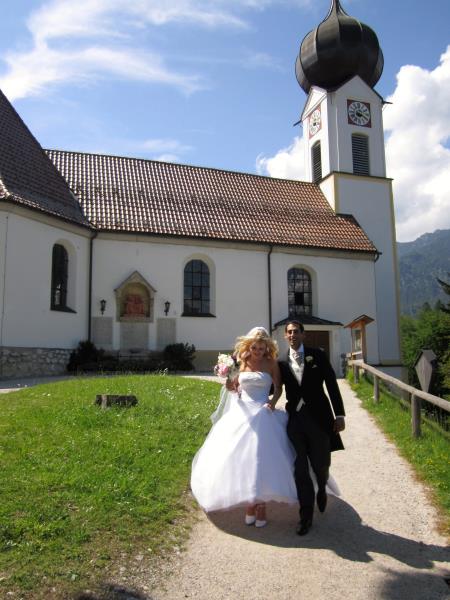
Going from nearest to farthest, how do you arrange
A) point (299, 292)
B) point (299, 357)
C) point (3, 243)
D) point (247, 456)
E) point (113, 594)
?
point (113, 594), point (247, 456), point (299, 357), point (3, 243), point (299, 292)

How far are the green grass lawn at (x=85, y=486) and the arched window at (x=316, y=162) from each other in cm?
Result: 2276

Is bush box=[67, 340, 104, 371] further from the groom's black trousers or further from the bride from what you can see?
the groom's black trousers

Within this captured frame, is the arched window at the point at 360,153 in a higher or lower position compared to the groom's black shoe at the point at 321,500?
higher

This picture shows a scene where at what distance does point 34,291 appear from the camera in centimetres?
1820

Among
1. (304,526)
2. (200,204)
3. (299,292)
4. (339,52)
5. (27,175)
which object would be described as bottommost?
(304,526)

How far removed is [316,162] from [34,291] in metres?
18.6

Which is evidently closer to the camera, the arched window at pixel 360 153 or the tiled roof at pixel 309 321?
the tiled roof at pixel 309 321

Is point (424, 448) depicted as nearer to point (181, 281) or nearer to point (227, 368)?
point (227, 368)

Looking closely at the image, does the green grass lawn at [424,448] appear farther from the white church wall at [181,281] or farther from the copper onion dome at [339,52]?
the copper onion dome at [339,52]

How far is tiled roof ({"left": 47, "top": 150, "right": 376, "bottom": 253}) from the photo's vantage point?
22.9m

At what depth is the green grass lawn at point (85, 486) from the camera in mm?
4410

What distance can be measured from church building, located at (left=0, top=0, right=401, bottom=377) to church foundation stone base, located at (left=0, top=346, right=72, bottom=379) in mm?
46

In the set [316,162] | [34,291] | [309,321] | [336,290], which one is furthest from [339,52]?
[34,291]

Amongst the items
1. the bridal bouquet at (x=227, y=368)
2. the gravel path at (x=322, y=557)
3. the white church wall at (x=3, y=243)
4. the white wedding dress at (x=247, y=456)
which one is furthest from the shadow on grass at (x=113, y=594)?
the white church wall at (x=3, y=243)
